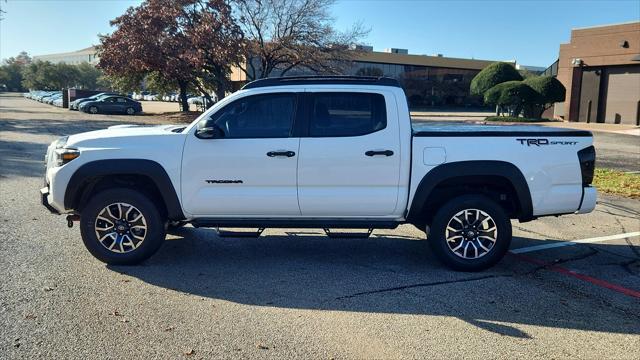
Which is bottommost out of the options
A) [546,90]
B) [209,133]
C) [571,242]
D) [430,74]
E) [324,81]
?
[571,242]

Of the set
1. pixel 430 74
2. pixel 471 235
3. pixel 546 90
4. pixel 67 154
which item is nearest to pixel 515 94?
pixel 546 90

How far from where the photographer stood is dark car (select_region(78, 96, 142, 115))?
3991 centimetres

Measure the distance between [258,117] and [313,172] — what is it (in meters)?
0.85

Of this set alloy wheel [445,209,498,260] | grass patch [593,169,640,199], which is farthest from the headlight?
grass patch [593,169,640,199]

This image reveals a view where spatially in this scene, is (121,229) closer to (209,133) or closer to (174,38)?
(209,133)

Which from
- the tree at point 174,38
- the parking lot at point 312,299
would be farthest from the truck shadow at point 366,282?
the tree at point 174,38

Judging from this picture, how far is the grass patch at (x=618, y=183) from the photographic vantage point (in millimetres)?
10659

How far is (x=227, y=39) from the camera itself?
3136 cm

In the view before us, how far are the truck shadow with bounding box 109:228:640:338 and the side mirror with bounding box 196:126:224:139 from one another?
4.70 ft

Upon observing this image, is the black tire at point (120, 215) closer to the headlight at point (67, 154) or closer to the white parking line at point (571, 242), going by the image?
the headlight at point (67, 154)

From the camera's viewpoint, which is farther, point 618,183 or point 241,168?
point 618,183

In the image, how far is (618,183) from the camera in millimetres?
11547

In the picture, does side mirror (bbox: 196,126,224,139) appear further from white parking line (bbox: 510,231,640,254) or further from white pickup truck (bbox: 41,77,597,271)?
white parking line (bbox: 510,231,640,254)

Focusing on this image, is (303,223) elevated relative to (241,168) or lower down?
lower down
